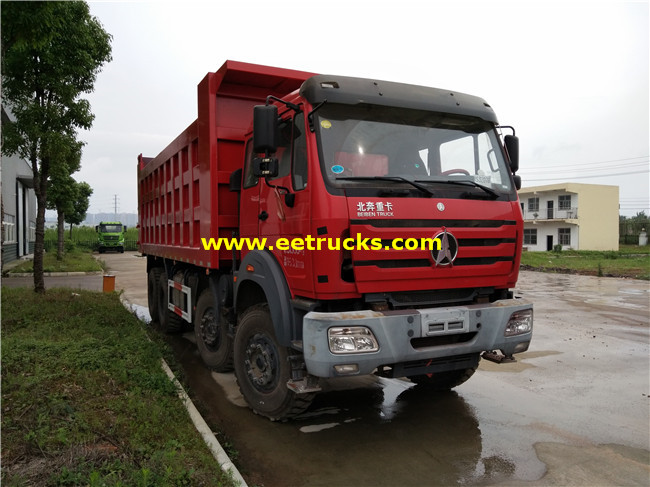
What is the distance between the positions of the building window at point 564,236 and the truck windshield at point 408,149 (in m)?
43.2

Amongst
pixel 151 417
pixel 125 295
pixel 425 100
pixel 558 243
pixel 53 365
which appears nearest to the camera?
pixel 151 417

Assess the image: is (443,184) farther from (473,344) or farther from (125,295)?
(125,295)

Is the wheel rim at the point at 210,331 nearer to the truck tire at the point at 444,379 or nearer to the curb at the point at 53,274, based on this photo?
the truck tire at the point at 444,379

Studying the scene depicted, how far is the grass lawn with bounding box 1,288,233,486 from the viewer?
2.91 meters

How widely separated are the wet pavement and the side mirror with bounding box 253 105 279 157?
2431 millimetres

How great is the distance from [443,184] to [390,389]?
2.50 m

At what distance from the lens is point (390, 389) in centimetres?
528

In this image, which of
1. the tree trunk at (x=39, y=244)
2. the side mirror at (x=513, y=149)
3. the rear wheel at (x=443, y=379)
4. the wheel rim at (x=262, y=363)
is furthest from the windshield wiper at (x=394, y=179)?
the tree trunk at (x=39, y=244)

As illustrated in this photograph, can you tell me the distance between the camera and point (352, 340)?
3451mm

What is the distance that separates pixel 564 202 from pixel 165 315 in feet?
140

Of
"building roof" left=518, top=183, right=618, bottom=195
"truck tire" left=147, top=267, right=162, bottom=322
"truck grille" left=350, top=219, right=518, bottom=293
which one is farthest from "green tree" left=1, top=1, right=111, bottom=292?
"building roof" left=518, top=183, right=618, bottom=195

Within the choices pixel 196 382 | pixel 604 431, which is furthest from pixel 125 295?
pixel 604 431

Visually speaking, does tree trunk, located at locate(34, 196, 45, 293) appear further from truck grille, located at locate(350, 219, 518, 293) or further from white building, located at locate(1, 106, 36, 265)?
white building, located at locate(1, 106, 36, 265)

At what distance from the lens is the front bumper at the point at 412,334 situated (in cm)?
342
